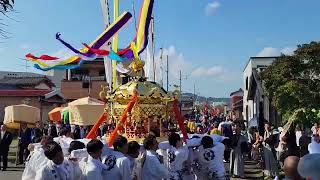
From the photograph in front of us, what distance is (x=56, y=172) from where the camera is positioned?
562cm

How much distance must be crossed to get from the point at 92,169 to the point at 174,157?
2.25 meters

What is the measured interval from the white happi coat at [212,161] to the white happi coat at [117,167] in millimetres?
2274

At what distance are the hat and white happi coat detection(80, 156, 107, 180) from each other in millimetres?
3277

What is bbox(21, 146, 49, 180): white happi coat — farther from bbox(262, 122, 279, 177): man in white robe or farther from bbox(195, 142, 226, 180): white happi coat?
bbox(262, 122, 279, 177): man in white robe

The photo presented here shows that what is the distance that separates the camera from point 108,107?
9.00 m

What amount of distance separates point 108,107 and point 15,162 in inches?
406

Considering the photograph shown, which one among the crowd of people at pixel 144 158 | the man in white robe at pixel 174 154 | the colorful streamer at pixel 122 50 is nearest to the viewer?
the crowd of people at pixel 144 158

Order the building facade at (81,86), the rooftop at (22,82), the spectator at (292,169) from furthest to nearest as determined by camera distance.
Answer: the rooftop at (22,82) → the building facade at (81,86) → the spectator at (292,169)

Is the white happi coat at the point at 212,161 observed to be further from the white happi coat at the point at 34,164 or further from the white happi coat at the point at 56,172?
the white happi coat at the point at 34,164

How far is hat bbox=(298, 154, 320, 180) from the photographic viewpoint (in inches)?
130

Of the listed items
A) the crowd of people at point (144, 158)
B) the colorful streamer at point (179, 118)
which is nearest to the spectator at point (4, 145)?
the crowd of people at point (144, 158)

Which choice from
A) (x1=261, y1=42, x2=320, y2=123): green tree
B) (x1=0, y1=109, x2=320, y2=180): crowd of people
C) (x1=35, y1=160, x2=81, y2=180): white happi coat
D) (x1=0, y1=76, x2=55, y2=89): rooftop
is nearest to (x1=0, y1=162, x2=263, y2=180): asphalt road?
(x1=0, y1=109, x2=320, y2=180): crowd of people

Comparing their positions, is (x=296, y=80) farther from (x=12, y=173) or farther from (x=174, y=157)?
(x=174, y=157)

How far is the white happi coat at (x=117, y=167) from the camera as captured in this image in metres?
6.39
